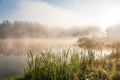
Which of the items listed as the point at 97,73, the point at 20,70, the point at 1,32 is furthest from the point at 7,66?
the point at 1,32

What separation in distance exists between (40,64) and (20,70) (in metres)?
4.98

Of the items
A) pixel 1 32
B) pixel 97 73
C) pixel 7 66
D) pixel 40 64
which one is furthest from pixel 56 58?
pixel 1 32

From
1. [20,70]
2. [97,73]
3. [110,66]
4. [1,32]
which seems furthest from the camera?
[1,32]

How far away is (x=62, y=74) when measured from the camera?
542 inches

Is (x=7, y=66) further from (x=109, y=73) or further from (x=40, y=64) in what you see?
(x=109, y=73)

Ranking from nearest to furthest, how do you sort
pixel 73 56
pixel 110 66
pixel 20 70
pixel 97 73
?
pixel 97 73, pixel 73 56, pixel 110 66, pixel 20 70

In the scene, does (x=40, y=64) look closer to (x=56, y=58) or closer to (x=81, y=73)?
(x=56, y=58)

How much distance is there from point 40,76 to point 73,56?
5.63 ft

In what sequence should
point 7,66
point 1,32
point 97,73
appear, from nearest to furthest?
point 97,73
point 7,66
point 1,32

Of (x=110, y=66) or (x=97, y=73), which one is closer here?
(x=97, y=73)

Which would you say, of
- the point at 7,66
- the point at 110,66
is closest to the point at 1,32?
the point at 7,66

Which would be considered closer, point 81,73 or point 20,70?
point 81,73

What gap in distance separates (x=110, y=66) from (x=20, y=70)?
612cm

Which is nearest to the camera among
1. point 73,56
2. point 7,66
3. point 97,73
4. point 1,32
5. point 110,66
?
point 97,73
